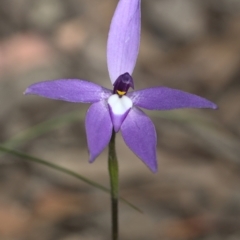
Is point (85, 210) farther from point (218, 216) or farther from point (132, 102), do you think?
point (132, 102)

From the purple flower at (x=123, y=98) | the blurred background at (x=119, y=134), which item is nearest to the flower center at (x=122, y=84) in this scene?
the purple flower at (x=123, y=98)

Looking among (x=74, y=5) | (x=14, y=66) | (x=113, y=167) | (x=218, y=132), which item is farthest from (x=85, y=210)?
(x=74, y=5)

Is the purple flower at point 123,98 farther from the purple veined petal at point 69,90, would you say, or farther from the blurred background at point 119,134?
the blurred background at point 119,134

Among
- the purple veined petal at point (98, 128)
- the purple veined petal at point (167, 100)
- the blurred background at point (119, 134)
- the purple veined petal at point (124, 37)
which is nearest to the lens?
the purple veined petal at point (98, 128)

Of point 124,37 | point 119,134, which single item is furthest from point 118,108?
point 119,134

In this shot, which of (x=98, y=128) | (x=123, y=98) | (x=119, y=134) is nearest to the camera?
(x=98, y=128)

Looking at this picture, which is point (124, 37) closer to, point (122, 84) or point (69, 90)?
point (122, 84)
